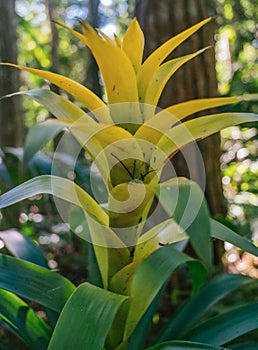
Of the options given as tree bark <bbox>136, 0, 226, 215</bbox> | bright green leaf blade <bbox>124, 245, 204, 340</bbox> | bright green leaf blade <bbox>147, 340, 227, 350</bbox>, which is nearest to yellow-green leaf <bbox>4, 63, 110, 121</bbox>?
bright green leaf blade <bbox>124, 245, 204, 340</bbox>

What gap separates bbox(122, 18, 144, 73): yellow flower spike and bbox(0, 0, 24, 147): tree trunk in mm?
1044

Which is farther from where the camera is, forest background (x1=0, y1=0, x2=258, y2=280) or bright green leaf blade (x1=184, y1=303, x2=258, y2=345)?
forest background (x1=0, y1=0, x2=258, y2=280)

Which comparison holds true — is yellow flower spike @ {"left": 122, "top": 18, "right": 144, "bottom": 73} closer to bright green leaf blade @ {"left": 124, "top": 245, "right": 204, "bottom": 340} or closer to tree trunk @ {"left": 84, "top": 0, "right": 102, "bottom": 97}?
bright green leaf blade @ {"left": 124, "top": 245, "right": 204, "bottom": 340}

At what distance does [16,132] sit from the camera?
1.67 metres

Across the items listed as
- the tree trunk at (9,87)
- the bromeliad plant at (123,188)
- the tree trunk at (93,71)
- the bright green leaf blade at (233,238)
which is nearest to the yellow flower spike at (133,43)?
the bromeliad plant at (123,188)

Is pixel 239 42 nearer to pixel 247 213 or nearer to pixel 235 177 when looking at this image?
pixel 235 177

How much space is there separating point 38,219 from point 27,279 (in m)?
1.18

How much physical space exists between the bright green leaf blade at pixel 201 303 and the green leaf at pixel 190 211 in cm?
31

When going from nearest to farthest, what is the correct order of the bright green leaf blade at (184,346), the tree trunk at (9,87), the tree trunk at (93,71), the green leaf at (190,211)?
the green leaf at (190,211) < the bright green leaf blade at (184,346) < the tree trunk at (9,87) < the tree trunk at (93,71)

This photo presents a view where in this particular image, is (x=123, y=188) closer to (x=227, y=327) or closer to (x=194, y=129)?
(x=194, y=129)

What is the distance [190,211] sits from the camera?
19.7 inches

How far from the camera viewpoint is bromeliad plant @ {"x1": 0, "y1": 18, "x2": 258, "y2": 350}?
59cm

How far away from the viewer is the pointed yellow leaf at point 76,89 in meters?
0.63

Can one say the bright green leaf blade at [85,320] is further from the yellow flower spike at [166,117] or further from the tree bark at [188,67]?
the tree bark at [188,67]
